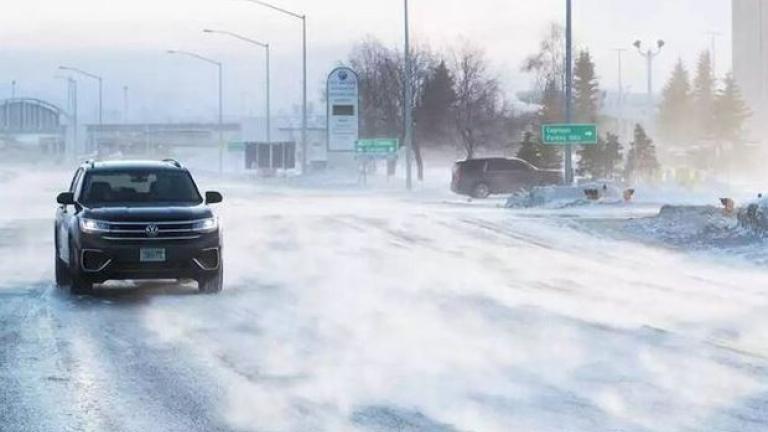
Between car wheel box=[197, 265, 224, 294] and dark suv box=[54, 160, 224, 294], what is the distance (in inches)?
0.5

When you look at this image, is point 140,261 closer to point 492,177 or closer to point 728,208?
point 728,208

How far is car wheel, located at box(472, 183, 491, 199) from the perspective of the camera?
51.9 meters

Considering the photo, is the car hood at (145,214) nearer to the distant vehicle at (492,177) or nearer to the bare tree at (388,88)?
the distant vehicle at (492,177)

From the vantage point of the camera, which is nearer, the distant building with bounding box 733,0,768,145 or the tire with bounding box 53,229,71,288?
the tire with bounding box 53,229,71,288

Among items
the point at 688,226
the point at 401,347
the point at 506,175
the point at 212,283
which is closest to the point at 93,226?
the point at 212,283

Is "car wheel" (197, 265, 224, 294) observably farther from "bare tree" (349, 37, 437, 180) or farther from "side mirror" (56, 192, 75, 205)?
"bare tree" (349, 37, 437, 180)

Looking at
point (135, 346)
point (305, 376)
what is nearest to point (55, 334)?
point (135, 346)

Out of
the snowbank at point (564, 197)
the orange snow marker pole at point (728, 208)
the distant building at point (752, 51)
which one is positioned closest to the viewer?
the orange snow marker pole at point (728, 208)

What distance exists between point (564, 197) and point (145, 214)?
87.5ft

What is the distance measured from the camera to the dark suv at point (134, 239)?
15820mm

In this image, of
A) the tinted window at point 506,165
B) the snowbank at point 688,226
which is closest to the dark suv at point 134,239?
the snowbank at point 688,226

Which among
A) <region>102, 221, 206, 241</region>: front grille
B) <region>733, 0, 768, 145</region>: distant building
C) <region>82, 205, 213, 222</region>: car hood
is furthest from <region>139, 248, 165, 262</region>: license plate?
<region>733, 0, 768, 145</region>: distant building

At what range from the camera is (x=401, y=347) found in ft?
38.0

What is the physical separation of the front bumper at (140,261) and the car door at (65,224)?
31.3 inches
